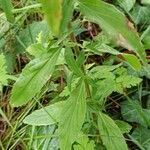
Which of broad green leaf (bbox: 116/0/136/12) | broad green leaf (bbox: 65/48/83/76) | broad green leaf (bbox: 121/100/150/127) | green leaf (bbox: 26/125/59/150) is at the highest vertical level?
broad green leaf (bbox: 65/48/83/76)

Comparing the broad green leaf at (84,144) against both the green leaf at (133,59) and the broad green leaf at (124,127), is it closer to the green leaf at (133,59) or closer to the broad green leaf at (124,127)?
the broad green leaf at (124,127)

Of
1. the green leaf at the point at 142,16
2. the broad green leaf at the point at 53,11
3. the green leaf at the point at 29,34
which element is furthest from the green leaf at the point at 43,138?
the broad green leaf at the point at 53,11

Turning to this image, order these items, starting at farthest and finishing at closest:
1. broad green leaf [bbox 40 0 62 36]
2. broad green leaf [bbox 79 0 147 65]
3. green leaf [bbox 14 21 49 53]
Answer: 1. green leaf [bbox 14 21 49 53]
2. broad green leaf [bbox 79 0 147 65]
3. broad green leaf [bbox 40 0 62 36]

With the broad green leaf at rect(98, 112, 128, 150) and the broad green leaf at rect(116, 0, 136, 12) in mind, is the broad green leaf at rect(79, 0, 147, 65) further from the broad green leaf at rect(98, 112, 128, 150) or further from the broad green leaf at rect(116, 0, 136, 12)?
the broad green leaf at rect(116, 0, 136, 12)

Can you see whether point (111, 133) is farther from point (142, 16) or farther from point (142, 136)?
point (142, 16)

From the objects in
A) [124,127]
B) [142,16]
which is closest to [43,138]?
[124,127]

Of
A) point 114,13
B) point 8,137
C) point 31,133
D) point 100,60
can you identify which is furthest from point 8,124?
point 114,13

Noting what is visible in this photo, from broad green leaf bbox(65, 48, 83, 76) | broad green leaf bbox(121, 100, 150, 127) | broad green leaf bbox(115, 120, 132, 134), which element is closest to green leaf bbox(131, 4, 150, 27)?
broad green leaf bbox(121, 100, 150, 127)
